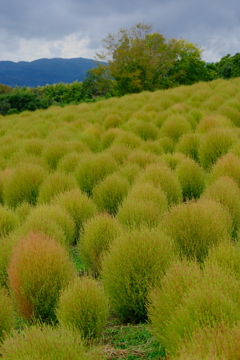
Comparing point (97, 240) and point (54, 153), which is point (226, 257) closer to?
point (97, 240)

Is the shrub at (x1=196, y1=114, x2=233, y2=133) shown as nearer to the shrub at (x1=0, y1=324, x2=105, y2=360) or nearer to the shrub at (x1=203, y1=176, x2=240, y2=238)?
the shrub at (x1=203, y1=176, x2=240, y2=238)

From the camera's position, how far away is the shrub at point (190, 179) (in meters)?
6.52

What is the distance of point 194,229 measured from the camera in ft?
12.7

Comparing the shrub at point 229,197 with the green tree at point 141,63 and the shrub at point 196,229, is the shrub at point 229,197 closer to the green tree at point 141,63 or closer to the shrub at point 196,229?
the shrub at point 196,229

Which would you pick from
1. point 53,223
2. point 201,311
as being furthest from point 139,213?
point 201,311

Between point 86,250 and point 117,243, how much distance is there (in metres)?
0.94

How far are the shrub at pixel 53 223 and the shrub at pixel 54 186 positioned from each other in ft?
3.59

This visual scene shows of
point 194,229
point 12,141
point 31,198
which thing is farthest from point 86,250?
point 12,141

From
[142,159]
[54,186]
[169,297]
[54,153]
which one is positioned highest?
[54,153]

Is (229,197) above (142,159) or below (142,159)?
below

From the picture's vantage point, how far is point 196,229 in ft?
12.7

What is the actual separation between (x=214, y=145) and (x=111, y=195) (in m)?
3.01

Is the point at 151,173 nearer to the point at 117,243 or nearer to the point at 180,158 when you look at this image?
the point at 180,158

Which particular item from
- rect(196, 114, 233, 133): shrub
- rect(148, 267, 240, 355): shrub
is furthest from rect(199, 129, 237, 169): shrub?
rect(148, 267, 240, 355): shrub
